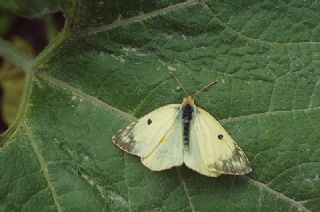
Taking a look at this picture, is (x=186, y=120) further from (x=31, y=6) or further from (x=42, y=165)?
(x=31, y=6)

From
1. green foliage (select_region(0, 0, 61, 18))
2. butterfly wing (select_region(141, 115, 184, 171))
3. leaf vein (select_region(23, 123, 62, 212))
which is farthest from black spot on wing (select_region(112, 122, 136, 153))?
green foliage (select_region(0, 0, 61, 18))

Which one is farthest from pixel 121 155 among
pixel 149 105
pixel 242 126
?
pixel 242 126

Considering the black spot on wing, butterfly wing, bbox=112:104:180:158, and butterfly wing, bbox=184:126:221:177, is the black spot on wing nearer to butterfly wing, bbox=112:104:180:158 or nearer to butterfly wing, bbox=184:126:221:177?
butterfly wing, bbox=112:104:180:158

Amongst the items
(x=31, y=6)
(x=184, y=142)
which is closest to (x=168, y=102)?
(x=184, y=142)

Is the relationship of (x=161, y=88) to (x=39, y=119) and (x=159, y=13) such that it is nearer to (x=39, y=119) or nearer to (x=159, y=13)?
(x=159, y=13)

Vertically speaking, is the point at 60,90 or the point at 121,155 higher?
the point at 60,90

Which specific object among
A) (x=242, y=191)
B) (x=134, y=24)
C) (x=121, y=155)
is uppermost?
(x=134, y=24)
